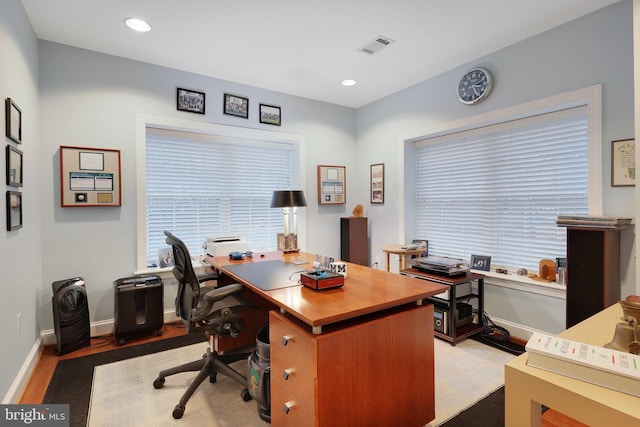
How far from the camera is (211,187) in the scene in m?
3.89

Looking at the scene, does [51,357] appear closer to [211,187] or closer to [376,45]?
[211,187]

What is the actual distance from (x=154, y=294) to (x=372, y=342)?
7.84ft

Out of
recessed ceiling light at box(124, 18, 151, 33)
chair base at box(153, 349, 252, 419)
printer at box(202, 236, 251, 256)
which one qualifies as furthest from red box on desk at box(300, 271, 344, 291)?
recessed ceiling light at box(124, 18, 151, 33)

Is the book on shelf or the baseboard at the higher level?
the book on shelf

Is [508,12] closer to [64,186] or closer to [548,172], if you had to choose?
[548,172]

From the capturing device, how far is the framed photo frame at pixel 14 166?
1974mm

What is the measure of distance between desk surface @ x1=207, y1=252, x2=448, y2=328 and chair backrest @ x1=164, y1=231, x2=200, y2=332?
267 mm

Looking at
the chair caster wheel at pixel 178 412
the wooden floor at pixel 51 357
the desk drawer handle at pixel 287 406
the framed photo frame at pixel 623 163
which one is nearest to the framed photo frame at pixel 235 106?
the wooden floor at pixel 51 357

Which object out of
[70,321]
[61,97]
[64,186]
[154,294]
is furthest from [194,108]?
[70,321]

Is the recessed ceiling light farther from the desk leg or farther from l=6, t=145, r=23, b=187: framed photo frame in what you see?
the desk leg

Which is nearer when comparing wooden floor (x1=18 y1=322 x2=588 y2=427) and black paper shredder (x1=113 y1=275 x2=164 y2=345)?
wooden floor (x1=18 y1=322 x2=588 y2=427)

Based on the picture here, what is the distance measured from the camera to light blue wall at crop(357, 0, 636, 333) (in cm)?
228

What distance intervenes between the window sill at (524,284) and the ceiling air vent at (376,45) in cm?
239

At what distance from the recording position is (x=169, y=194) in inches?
142
